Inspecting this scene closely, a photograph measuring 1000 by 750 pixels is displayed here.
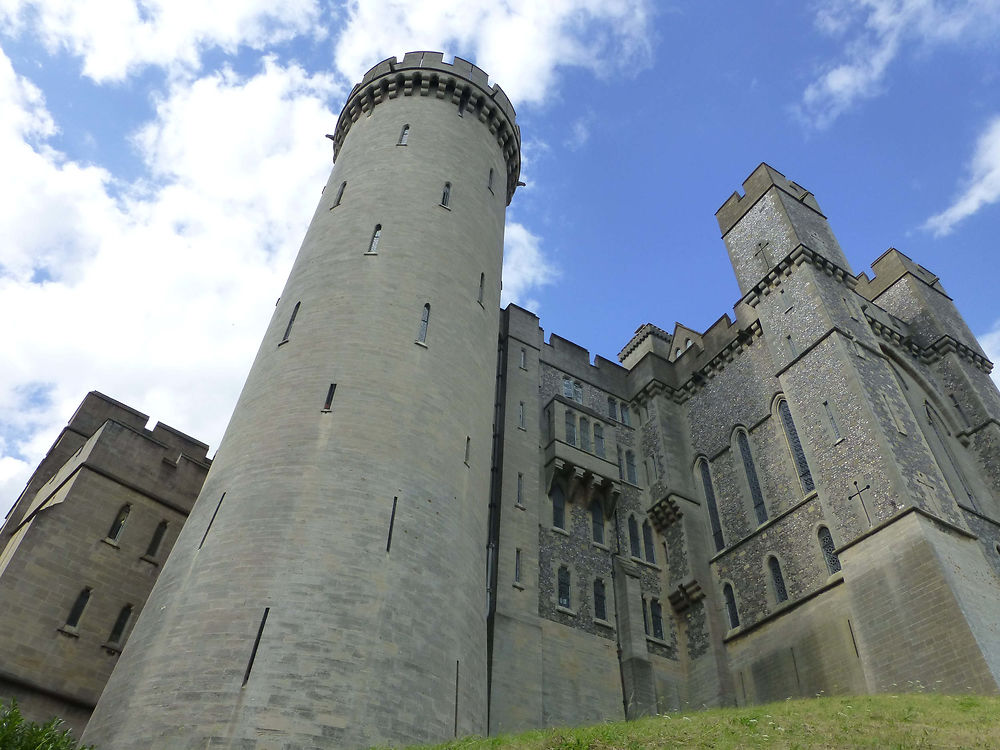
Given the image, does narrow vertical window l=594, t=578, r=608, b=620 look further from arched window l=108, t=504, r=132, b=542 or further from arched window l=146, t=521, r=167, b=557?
arched window l=108, t=504, r=132, b=542

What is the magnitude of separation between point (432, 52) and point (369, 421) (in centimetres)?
1751

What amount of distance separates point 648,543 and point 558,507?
11.8ft

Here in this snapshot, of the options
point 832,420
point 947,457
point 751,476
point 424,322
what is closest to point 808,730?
point 832,420

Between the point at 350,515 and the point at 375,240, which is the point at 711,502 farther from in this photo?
the point at 350,515

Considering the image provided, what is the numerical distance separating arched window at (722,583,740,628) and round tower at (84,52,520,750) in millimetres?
8659

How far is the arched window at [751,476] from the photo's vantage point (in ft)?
76.5

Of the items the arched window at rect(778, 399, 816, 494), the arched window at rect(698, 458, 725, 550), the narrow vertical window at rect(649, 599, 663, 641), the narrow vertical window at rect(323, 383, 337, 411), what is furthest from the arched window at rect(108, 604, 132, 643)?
the arched window at rect(778, 399, 816, 494)

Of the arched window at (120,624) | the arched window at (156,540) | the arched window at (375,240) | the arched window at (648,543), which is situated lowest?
the arched window at (120,624)

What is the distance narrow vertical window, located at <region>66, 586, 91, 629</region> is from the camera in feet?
56.6

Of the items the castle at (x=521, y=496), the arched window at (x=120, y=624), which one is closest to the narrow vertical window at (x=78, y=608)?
the castle at (x=521, y=496)

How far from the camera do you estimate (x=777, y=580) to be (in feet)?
70.4

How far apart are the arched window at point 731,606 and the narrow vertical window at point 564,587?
16.2ft

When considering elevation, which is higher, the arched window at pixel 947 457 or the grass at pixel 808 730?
the arched window at pixel 947 457

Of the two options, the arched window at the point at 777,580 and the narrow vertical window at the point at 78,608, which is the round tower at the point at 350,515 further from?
the arched window at the point at 777,580
